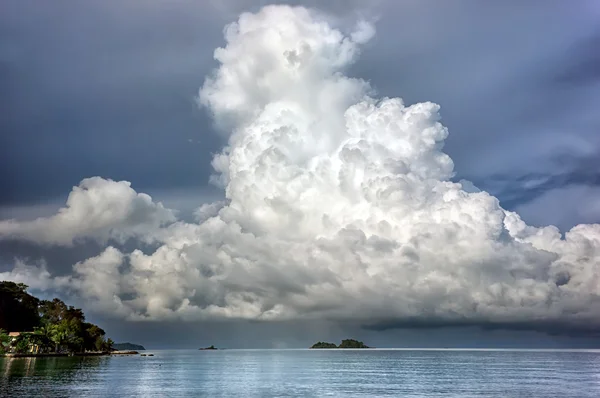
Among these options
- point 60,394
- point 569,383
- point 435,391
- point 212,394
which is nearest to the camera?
point 60,394

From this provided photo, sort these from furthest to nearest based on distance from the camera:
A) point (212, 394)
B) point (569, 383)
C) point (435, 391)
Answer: point (569, 383), point (435, 391), point (212, 394)

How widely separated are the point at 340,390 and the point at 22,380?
63.7 metres

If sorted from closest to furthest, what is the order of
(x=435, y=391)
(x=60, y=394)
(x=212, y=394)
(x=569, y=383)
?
(x=60, y=394) < (x=212, y=394) < (x=435, y=391) < (x=569, y=383)

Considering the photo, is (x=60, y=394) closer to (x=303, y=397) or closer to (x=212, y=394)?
(x=212, y=394)

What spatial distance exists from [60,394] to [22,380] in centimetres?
2715

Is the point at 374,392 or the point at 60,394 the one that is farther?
the point at 374,392

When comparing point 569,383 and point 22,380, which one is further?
point 569,383

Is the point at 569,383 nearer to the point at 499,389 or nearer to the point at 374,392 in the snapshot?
the point at 499,389

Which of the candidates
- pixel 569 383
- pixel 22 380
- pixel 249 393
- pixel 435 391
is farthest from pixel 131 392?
pixel 569 383

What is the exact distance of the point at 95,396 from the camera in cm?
8388

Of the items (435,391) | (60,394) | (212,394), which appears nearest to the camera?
(60,394)

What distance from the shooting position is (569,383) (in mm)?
117688

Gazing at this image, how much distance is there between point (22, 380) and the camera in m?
104

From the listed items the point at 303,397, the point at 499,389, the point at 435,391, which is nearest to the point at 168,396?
the point at 303,397
